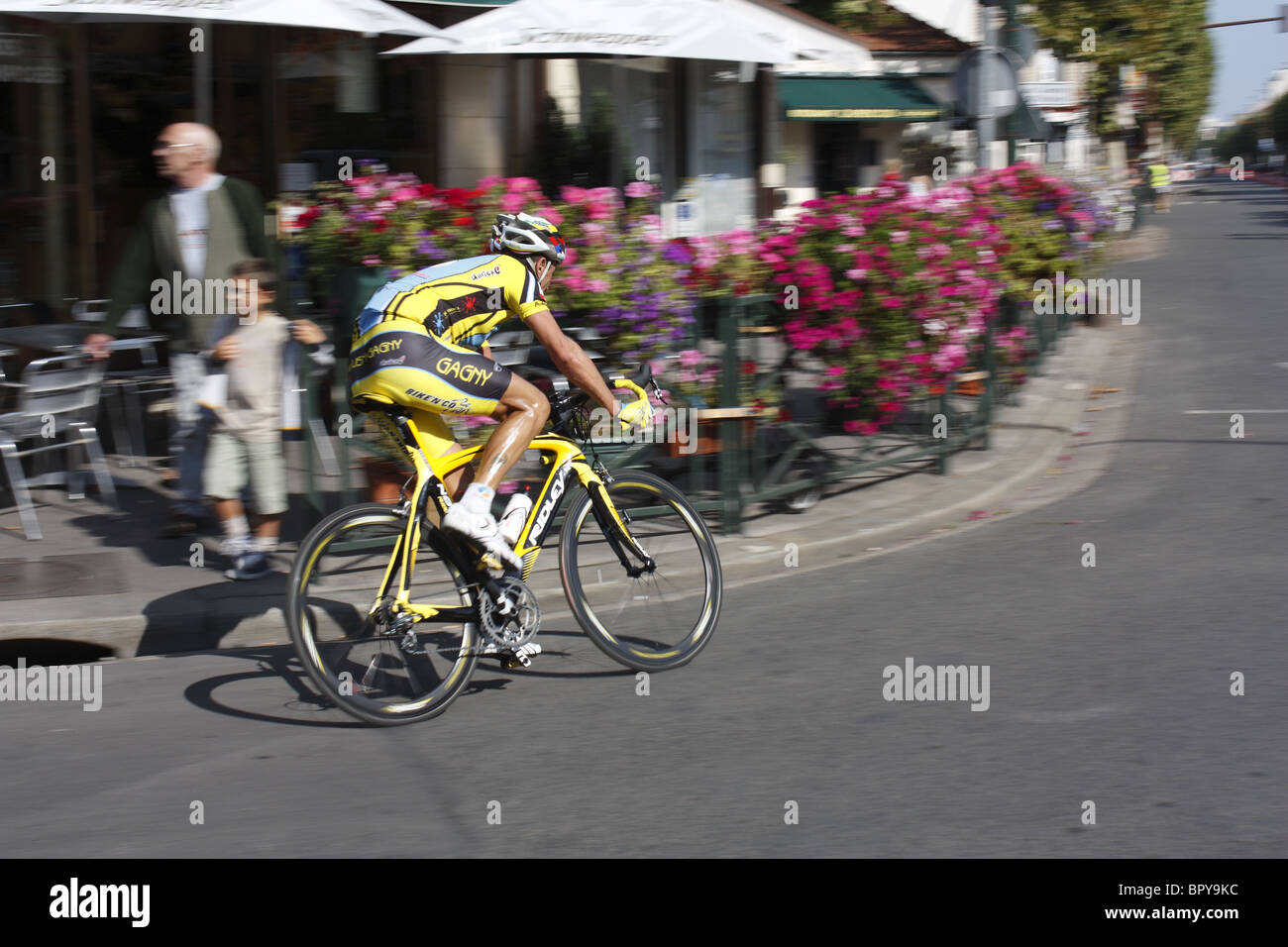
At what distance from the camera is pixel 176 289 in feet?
24.6

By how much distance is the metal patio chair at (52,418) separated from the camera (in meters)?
7.95

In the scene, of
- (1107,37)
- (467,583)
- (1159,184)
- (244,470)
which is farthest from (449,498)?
(1159,184)

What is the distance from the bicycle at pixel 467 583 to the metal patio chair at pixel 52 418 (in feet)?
11.8

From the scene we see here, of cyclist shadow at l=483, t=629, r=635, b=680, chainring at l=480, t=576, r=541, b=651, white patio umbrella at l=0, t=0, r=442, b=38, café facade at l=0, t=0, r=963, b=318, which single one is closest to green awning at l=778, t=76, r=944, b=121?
café facade at l=0, t=0, r=963, b=318

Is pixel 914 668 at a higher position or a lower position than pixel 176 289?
lower

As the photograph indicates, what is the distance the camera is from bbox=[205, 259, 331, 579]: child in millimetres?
7020

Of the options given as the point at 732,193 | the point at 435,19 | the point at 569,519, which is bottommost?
the point at 569,519

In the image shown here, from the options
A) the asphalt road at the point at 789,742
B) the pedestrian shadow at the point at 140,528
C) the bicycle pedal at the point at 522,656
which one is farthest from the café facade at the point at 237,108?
the bicycle pedal at the point at 522,656

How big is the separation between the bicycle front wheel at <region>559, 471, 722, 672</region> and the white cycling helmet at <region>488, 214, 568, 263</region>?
0.95m

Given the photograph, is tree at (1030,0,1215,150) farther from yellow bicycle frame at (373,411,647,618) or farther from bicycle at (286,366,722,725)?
yellow bicycle frame at (373,411,647,618)

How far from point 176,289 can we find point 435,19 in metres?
5.47

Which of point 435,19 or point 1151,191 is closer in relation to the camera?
point 435,19
